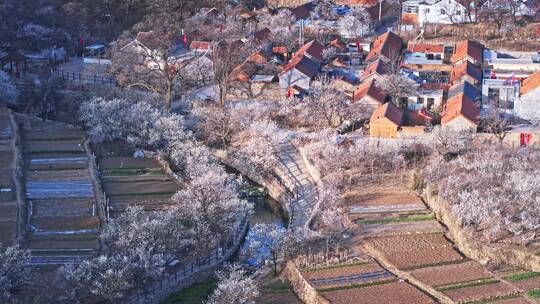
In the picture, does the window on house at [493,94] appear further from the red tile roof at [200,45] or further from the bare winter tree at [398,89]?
the red tile roof at [200,45]

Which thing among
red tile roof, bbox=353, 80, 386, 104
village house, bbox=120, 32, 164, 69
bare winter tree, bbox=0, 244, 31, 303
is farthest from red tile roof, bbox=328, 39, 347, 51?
bare winter tree, bbox=0, 244, 31, 303

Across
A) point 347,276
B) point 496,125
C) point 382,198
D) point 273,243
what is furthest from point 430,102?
point 347,276

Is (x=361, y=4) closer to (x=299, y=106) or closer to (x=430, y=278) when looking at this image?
(x=299, y=106)

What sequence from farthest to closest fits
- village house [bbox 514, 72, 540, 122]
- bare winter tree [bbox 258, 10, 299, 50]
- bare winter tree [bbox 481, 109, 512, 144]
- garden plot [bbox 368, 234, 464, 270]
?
1. bare winter tree [bbox 258, 10, 299, 50]
2. village house [bbox 514, 72, 540, 122]
3. bare winter tree [bbox 481, 109, 512, 144]
4. garden plot [bbox 368, 234, 464, 270]

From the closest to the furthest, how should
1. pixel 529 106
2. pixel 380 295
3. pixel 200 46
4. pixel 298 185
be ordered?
1. pixel 380 295
2. pixel 298 185
3. pixel 529 106
4. pixel 200 46

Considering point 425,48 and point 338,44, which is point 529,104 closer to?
point 425,48

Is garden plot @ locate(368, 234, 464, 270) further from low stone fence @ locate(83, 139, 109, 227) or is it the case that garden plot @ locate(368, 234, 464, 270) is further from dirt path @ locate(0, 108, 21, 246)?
dirt path @ locate(0, 108, 21, 246)
